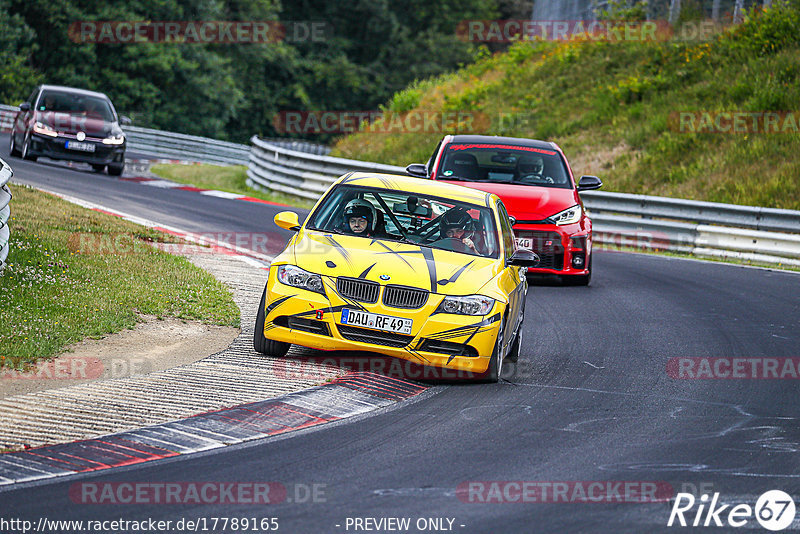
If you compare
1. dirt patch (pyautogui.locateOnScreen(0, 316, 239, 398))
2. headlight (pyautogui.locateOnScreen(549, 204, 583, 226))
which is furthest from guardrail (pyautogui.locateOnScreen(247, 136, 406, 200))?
dirt patch (pyautogui.locateOnScreen(0, 316, 239, 398))

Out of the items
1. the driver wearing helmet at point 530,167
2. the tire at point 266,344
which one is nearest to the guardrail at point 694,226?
the driver wearing helmet at point 530,167

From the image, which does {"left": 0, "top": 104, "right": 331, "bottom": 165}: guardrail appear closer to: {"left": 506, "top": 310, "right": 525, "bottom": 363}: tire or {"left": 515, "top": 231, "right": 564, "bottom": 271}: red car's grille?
{"left": 515, "top": 231, "right": 564, "bottom": 271}: red car's grille

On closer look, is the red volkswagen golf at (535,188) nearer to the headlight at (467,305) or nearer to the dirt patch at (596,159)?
the headlight at (467,305)

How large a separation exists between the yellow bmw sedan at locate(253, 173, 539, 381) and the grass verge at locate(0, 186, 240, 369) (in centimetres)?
163

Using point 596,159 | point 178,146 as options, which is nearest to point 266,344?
point 596,159

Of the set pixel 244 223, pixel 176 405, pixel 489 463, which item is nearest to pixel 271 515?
pixel 489 463

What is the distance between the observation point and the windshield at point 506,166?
14.7 m

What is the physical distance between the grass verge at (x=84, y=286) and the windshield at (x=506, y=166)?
3.92 m

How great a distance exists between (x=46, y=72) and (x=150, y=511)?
43737 millimetres

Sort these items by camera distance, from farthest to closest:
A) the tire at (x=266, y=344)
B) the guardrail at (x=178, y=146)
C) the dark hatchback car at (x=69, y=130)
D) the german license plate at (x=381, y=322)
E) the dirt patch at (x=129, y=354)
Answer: the guardrail at (x=178, y=146), the dark hatchback car at (x=69, y=130), the tire at (x=266, y=344), the german license plate at (x=381, y=322), the dirt patch at (x=129, y=354)

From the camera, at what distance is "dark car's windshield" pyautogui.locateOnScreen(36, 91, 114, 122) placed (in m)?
24.7

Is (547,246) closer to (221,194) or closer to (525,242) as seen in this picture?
(525,242)

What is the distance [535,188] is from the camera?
1440 cm

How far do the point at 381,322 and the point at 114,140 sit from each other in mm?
17542
